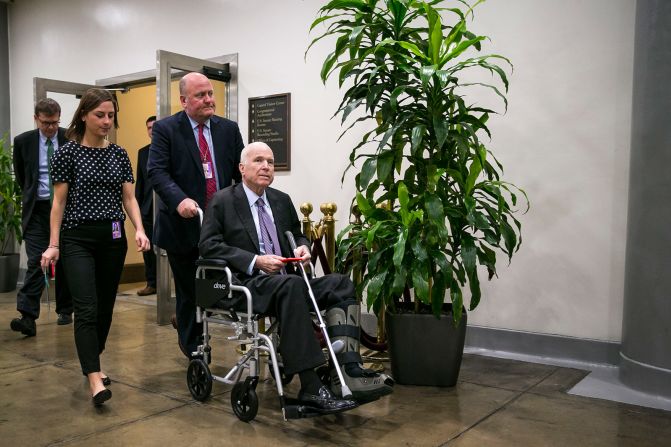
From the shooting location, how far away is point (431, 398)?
9.81ft

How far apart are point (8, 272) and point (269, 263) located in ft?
15.6

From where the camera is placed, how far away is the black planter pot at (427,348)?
3.16 meters

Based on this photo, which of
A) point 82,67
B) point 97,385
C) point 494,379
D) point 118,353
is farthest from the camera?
point 82,67

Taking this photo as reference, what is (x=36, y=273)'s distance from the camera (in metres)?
4.46

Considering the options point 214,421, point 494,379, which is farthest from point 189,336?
point 494,379

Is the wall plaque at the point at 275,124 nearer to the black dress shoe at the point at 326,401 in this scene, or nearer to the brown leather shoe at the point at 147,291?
the brown leather shoe at the point at 147,291

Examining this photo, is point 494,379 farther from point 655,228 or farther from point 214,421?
point 214,421

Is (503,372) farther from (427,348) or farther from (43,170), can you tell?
(43,170)

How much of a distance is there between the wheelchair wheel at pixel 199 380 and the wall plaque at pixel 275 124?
2.24 m

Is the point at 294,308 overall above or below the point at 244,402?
above

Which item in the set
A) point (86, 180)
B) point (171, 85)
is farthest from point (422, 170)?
point (171, 85)

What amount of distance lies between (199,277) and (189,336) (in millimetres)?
615

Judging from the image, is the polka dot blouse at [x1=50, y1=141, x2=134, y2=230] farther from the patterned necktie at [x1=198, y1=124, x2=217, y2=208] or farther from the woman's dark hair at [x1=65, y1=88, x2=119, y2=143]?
the patterned necktie at [x1=198, y1=124, x2=217, y2=208]

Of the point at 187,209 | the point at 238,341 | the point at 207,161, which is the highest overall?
the point at 207,161
